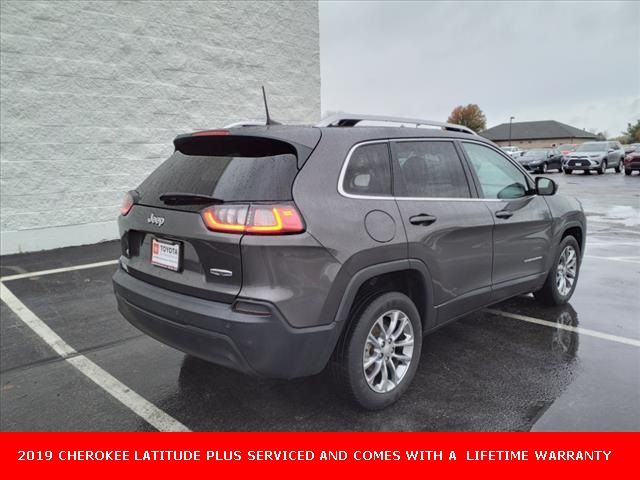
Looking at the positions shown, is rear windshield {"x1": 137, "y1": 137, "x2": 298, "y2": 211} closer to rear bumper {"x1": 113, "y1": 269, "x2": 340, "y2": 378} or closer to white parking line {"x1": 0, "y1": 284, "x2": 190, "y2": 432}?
rear bumper {"x1": 113, "y1": 269, "x2": 340, "y2": 378}

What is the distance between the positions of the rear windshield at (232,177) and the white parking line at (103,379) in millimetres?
1309

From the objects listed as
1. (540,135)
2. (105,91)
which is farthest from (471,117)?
(105,91)

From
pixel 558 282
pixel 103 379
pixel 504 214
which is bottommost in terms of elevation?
pixel 103 379

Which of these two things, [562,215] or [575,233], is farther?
[575,233]

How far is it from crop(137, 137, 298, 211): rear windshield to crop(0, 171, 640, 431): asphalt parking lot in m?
1.25

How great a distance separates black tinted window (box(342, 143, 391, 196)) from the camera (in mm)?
2879

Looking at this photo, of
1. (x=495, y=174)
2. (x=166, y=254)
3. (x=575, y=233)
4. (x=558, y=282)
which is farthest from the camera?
(x=575, y=233)

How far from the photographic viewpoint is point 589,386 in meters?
3.33

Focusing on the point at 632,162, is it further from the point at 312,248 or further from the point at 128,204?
the point at 128,204

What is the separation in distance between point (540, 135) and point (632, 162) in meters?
65.2

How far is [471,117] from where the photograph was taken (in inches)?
3652

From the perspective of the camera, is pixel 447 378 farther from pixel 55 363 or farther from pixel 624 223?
pixel 624 223

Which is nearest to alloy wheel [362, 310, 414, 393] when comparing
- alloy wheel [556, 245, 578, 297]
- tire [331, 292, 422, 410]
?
tire [331, 292, 422, 410]

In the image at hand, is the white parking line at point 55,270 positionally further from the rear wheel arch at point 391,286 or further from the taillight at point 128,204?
the rear wheel arch at point 391,286
